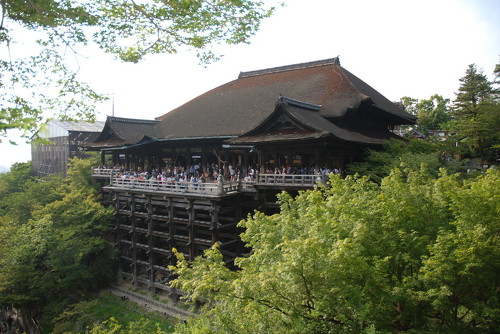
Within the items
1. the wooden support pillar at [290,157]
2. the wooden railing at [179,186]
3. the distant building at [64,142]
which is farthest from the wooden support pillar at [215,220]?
the distant building at [64,142]

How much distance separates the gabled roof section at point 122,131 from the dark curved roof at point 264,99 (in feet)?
3.57

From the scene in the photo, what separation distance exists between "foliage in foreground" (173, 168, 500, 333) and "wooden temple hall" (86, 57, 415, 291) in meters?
6.53

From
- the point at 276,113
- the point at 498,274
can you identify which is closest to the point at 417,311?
the point at 498,274

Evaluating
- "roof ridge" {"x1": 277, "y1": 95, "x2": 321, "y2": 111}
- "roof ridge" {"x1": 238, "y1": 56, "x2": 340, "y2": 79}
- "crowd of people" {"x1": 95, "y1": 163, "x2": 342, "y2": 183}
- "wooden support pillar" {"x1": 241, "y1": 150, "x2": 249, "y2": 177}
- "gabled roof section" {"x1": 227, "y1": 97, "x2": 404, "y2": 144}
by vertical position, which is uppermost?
"roof ridge" {"x1": 238, "y1": 56, "x2": 340, "y2": 79}

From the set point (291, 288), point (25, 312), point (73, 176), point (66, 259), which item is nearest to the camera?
point (291, 288)

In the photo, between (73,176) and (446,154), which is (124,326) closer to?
(73,176)

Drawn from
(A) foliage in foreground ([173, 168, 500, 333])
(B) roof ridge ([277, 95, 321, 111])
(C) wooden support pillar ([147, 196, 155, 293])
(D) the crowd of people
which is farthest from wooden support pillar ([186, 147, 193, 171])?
(A) foliage in foreground ([173, 168, 500, 333])

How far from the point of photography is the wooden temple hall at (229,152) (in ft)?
57.1

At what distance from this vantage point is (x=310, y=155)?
18.7 m

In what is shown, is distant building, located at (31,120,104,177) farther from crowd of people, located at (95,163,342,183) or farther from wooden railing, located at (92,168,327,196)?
wooden railing, located at (92,168,327,196)

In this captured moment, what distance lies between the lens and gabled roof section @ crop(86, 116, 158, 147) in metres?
25.6

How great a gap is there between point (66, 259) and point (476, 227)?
20205mm

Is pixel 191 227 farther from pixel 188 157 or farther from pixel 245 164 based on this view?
pixel 188 157

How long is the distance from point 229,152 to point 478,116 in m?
15.4
